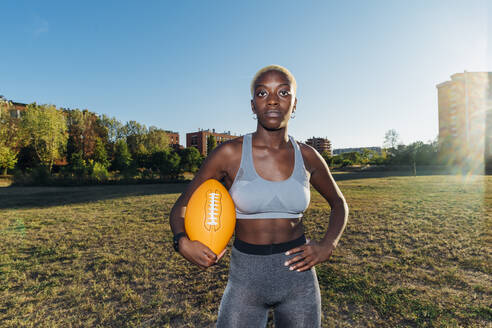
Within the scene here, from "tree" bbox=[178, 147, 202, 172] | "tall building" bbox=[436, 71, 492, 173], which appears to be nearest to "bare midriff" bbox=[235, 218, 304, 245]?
"tree" bbox=[178, 147, 202, 172]

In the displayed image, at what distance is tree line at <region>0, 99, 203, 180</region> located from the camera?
90.1 ft

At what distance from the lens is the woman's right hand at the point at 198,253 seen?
57.7 inches

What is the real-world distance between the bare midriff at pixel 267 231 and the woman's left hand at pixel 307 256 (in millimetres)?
118

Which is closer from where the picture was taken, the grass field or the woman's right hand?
the woman's right hand

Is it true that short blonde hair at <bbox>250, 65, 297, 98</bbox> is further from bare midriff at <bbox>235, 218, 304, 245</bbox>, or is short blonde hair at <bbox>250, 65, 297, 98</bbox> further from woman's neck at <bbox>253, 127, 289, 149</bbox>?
bare midriff at <bbox>235, 218, 304, 245</bbox>

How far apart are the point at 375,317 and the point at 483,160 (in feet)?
209

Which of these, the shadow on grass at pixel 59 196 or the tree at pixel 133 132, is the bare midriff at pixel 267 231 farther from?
the tree at pixel 133 132

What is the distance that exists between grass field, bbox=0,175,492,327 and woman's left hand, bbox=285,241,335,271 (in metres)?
2.07

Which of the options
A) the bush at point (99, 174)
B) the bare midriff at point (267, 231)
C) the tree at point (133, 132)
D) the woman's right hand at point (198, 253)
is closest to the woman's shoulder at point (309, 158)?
the bare midriff at point (267, 231)

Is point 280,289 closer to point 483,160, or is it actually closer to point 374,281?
point 374,281

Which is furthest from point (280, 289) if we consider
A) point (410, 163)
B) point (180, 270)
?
point (410, 163)

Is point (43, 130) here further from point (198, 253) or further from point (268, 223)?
point (268, 223)

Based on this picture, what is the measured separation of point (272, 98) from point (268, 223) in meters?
0.80

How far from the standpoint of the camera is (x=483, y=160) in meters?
49.0
